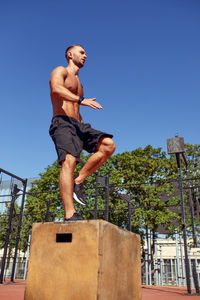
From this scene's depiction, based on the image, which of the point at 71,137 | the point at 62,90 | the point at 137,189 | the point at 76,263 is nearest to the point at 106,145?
the point at 71,137

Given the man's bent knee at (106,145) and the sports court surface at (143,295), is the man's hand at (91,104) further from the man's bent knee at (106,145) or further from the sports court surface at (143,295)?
the sports court surface at (143,295)

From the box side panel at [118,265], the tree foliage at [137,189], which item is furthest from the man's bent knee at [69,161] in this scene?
the tree foliage at [137,189]

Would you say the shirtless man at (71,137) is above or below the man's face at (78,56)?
below

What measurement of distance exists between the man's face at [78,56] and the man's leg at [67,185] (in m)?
1.26

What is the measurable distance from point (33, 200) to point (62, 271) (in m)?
18.7

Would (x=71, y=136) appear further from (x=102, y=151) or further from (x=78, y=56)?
(x=78, y=56)

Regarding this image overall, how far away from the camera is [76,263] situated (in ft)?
6.25

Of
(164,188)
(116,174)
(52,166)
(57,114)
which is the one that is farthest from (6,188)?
(57,114)

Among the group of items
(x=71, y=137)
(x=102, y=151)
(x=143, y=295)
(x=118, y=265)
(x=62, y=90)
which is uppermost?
(x=62, y=90)

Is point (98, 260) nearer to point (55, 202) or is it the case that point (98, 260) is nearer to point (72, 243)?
point (72, 243)

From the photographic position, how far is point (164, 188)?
58.1 feet

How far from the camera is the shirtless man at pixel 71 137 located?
2521 mm

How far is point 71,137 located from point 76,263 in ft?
4.03

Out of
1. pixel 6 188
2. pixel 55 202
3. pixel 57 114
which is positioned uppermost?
pixel 6 188
